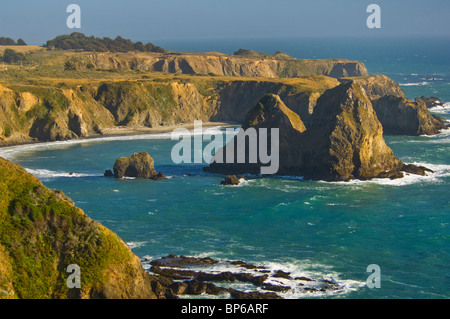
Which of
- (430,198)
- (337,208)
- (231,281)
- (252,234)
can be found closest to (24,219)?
(231,281)

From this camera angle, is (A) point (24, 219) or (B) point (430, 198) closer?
(A) point (24, 219)

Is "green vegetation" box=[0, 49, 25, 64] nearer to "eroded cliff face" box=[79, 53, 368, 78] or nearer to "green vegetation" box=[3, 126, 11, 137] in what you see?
"eroded cliff face" box=[79, 53, 368, 78]

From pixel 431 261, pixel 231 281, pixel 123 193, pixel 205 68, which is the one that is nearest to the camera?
pixel 231 281

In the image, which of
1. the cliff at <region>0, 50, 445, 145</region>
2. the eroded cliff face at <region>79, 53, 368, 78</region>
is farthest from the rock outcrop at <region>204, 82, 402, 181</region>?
the eroded cliff face at <region>79, 53, 368, 78</region>

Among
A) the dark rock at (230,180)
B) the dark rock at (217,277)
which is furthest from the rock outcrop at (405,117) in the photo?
the dark rock at (217,277)

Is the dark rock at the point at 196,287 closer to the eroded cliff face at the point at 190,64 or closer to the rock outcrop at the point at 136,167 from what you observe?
the rock outcrop at the point at 136,167

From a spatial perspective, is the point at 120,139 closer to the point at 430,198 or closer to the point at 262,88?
the point at 262,88

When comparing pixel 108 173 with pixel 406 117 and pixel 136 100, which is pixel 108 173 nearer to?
pixel 136 100
